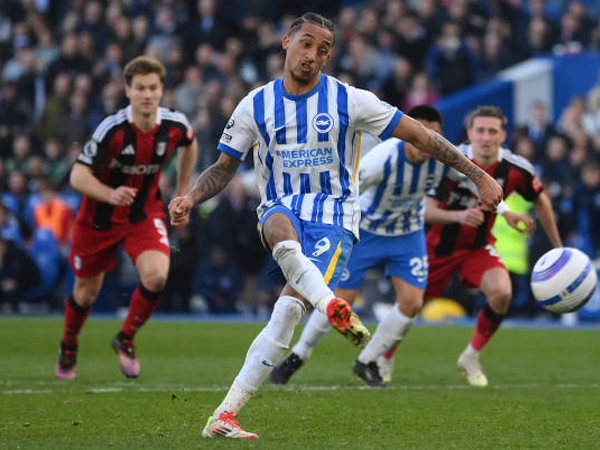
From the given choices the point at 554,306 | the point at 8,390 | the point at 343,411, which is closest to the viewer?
the point at 343,411

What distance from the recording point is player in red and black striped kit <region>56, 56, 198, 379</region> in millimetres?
9195

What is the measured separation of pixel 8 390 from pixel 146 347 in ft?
13.1

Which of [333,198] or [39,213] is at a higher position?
[333,198]

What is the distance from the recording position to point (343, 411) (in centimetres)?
758

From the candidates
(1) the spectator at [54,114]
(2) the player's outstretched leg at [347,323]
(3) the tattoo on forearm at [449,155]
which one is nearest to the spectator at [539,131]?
(1) the spectator at [54,114]

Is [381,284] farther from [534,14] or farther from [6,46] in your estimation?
[6,46]

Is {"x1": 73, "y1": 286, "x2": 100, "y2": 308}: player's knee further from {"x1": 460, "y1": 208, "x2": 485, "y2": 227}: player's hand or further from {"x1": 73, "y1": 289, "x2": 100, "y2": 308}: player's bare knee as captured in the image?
{"x1": 460, "y1": 208, "x2": 485, "y2": 227}: player's hand

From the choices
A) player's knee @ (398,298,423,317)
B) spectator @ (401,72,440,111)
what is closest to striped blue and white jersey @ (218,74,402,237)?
player's knee @ (398,298,423,317)

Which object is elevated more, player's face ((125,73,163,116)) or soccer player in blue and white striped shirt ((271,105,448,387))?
player's face ((125,73,163,116))

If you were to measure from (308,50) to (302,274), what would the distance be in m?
1.23

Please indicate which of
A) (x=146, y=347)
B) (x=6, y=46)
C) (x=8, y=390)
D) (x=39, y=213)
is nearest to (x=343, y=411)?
(x=8, y=390)

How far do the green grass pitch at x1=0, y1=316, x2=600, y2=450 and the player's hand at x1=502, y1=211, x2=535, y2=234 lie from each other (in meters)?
1.19

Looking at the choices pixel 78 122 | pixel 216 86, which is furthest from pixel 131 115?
pixel 78 122

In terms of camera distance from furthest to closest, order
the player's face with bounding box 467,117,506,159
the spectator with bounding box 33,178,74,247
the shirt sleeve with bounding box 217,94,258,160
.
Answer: the spectator with bounding box 33,178,74,247 < the player's face with bounding box 467,117,506,159 < the shirt sleeve with bounding box 217,94,258,160
